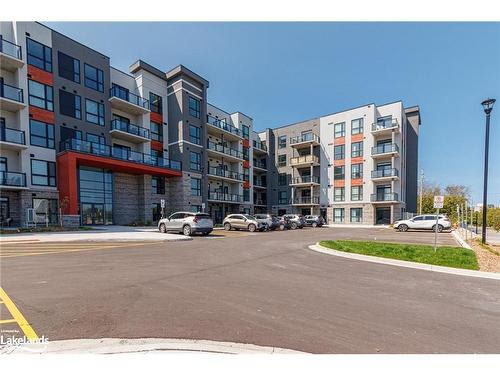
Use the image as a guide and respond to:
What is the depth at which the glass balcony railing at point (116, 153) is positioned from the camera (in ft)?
66.7

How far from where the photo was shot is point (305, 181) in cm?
4084

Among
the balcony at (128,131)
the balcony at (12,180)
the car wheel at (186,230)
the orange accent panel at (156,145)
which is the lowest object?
the car wheel at (186,230)

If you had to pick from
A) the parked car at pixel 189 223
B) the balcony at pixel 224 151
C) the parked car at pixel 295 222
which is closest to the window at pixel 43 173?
the parked car at pixel 189 223

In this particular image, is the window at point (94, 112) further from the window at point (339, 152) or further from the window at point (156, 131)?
the window at point (339, 152)

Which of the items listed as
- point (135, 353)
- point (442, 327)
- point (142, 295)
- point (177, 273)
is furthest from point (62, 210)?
point (442, 327)

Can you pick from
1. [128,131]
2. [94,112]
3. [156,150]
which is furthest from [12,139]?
[156,150]

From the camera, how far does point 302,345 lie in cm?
323

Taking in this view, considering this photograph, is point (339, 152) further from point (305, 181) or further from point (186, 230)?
point (186, 230)

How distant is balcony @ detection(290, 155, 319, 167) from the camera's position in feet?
131

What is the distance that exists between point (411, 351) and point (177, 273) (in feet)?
18.5

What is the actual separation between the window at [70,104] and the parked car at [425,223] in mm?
32585

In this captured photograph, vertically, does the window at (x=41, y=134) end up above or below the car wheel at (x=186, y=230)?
above

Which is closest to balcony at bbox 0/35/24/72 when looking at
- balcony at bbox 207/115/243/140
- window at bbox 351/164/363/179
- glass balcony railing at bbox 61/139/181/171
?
glass balcony railing at bbox 61/139/181/171

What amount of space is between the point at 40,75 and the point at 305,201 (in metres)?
36.2
